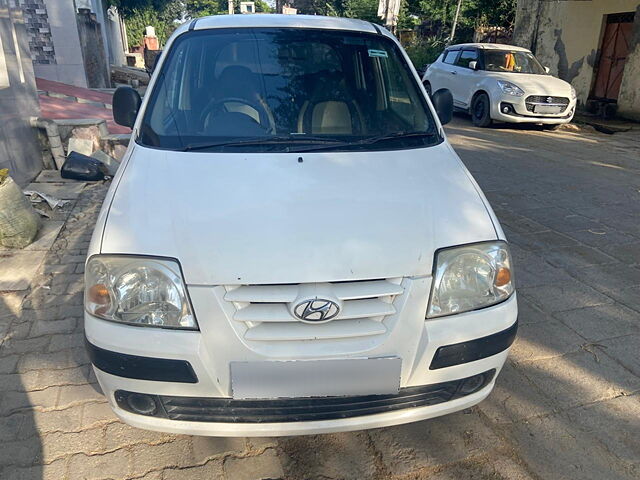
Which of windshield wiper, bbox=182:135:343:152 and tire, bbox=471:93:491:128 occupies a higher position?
windshield wiper, bbox=182:135:343:152

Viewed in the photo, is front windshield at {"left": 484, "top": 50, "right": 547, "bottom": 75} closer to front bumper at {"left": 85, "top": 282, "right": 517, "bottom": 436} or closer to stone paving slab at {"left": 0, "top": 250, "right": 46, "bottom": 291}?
stone paving slab at {"left": 0, "top": 250, "right": 46, "bottom": 291}

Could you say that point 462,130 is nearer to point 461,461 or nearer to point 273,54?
point 273,54

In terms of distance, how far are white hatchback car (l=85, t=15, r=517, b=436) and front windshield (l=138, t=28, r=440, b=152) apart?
0.29 metres

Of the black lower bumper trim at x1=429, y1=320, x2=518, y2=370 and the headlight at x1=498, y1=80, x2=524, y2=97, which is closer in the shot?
the black lower bumper trim at x1=429, y1=320, x2=518, y2=370

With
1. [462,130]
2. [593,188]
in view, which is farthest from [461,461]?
[462,130]

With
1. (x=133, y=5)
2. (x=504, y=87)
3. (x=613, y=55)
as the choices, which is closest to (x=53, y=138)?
(x=504, y=87)

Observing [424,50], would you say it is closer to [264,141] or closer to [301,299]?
[264,141]

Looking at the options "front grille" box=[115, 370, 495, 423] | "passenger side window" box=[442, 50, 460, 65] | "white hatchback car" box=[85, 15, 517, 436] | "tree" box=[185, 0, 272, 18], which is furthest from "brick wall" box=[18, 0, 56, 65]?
"tree" box=[185, 0, 272, 18]

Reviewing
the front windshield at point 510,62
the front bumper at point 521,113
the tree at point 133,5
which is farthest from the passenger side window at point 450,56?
the tree at point 133,5

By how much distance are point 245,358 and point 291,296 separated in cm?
27

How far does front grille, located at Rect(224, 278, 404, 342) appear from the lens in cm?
174

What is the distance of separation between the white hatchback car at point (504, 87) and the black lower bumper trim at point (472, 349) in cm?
904

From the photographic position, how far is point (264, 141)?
2.52 m

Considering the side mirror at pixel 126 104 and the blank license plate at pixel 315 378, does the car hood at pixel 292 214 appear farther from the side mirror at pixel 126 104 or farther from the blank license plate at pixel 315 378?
the side mirror at pixel 126 104
